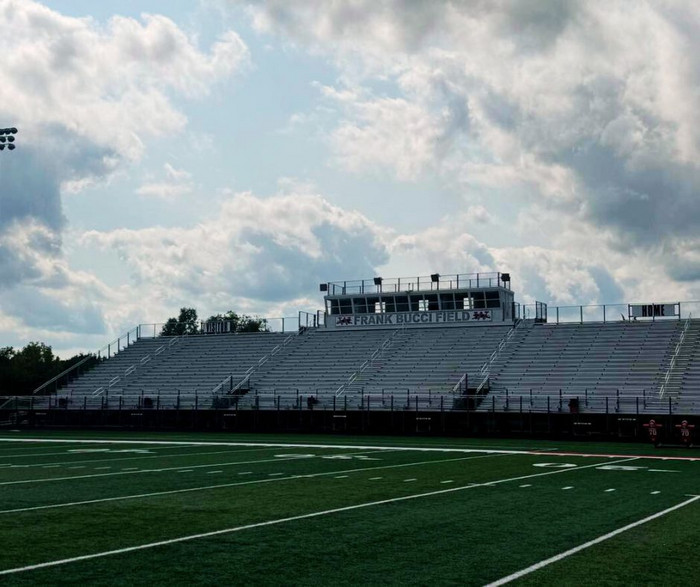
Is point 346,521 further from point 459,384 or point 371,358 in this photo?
point 371,358

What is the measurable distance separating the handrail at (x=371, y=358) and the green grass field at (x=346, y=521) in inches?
A: 902

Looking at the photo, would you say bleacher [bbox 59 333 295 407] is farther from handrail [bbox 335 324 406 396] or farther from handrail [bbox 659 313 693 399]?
handrail [bbox 659 313 693 399]

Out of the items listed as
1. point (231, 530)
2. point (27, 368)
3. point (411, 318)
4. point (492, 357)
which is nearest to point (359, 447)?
point (231, 530)

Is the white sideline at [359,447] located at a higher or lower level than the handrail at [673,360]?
lower

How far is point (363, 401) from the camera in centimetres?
4303

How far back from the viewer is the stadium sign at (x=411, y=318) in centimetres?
5328

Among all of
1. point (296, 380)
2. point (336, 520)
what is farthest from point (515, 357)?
point (336, 520)

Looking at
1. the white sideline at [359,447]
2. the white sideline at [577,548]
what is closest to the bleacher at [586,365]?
the white sideline at [359,447]

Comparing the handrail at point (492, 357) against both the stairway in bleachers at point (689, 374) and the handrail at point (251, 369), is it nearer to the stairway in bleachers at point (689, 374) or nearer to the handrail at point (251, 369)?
the stairway in bleachers at point (689, 374)

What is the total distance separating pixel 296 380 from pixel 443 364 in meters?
8.00

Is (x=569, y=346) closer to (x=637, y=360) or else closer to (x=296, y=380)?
(x=637, y=360)

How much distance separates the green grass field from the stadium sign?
98.3 feet

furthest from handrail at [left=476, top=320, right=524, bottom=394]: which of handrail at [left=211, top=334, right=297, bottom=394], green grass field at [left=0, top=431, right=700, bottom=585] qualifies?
green grass field at [left=0, top=431, right=700, bottom=585]

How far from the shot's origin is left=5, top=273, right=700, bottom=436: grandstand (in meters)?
41.1
